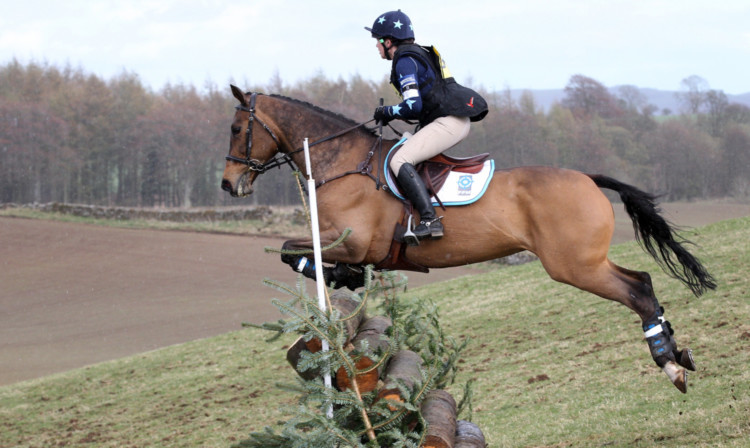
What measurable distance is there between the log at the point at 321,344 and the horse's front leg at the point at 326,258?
0.16m

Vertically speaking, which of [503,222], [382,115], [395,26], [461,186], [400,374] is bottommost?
[400,374]

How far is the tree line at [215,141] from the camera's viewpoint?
43406 millimetres

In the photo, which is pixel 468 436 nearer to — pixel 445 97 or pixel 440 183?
pixel 440 183

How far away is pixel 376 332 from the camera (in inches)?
216

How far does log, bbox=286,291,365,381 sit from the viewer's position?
4.80m

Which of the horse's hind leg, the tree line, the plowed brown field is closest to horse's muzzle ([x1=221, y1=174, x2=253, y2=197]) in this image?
the horse's hind leg

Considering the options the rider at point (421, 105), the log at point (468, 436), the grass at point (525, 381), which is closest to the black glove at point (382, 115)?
the rider at point (421, 105)

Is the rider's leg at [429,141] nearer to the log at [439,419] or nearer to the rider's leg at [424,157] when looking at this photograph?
the rider's leg at [424,157]

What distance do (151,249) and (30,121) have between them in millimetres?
26322

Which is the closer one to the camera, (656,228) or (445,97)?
(445,97)

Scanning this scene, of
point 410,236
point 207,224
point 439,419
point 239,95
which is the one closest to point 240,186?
point 239,95

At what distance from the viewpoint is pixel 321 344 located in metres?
4.79

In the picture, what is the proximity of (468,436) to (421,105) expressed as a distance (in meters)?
2.42

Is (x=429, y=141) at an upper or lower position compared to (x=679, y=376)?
upper
